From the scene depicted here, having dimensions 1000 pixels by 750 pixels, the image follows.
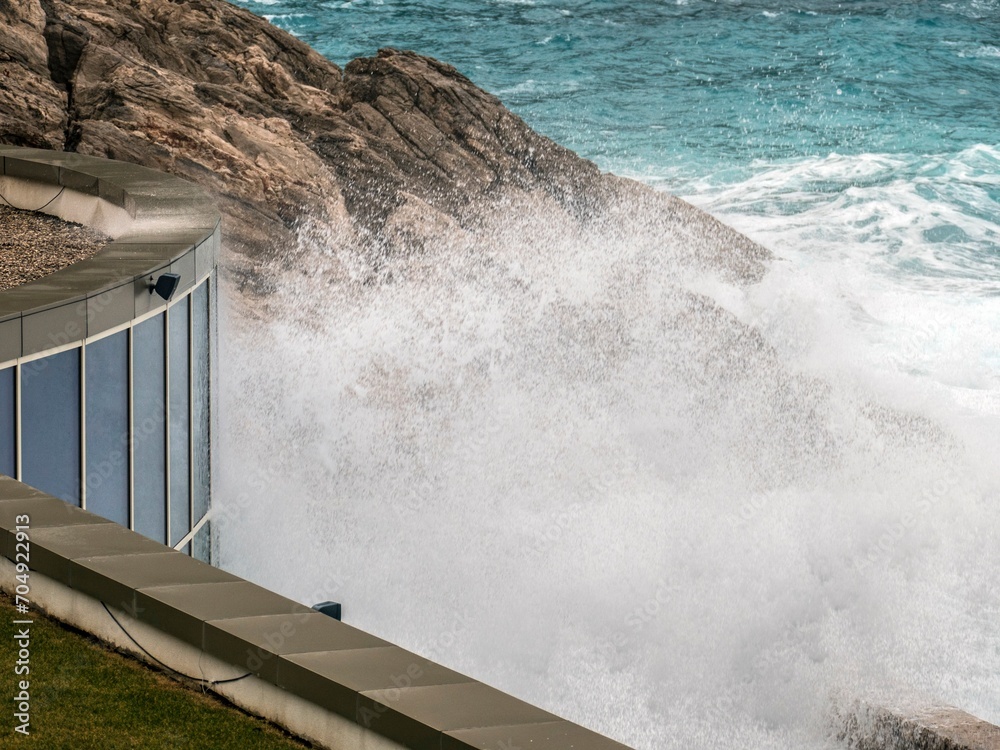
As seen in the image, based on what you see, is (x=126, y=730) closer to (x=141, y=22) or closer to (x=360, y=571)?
(x=360, y=571)

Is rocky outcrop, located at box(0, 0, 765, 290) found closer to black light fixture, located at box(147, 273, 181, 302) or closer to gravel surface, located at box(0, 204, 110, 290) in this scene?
gravel surface, located at box(0, 204, 110, 290)

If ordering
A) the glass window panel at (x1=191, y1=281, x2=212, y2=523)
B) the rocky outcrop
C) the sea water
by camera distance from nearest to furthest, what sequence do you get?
1. the glass window panel at (x1=191, y1=281, x2=212, y2=523)
2. the sea water
3. the rocky outcrop

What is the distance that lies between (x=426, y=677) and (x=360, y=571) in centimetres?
912

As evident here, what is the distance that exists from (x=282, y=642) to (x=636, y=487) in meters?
11.8

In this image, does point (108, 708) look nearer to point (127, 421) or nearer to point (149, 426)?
point (127, 421)

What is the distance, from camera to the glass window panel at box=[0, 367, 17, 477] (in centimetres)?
750

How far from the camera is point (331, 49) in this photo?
57125 millimetres

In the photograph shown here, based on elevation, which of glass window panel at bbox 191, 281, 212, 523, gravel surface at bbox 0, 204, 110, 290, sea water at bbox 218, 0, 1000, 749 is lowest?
sea water at bbox 218, 0, 1000, 749

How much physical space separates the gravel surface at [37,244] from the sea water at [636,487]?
139 inches

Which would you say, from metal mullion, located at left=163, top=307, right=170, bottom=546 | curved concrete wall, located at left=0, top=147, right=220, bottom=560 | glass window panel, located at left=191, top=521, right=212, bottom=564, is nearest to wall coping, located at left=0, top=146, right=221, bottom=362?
curved concrete wall, located at left=0, top=147, right=220, bottom=560

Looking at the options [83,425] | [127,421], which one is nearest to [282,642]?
[83,425]

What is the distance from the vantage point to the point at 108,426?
28.2 feet

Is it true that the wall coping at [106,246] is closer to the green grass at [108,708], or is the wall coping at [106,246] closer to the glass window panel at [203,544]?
the glass window panel at [203,544]

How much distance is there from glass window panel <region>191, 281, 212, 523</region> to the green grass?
15.1 feet
